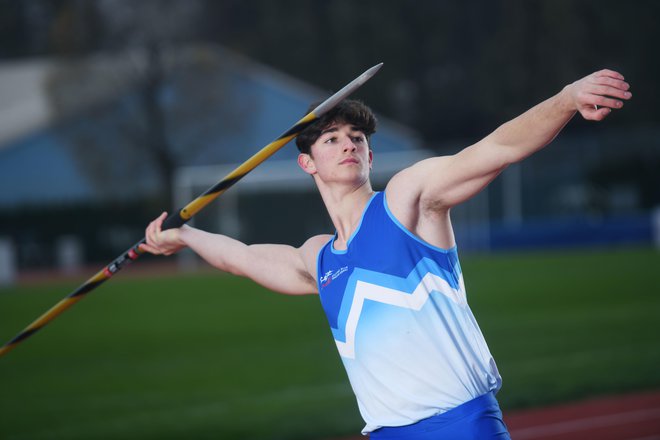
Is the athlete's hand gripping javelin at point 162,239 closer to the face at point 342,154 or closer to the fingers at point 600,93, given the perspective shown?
the face at point 342,154

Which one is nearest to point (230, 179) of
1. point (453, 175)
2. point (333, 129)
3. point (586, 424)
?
point (333, 129)

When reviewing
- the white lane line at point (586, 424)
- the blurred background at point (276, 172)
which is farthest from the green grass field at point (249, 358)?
the white lane line at point (586, 424)

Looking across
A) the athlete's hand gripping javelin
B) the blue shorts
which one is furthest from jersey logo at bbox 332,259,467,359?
the athlete's hand gripping javelin

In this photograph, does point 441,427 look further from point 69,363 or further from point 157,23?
point 157,23

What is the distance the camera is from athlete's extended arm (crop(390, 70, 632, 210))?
316 cm

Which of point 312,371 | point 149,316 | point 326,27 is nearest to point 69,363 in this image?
point 312,371

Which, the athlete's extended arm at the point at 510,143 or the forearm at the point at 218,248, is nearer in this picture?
the athlete's extended arm at the point at 510,143

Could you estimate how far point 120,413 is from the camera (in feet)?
33.0

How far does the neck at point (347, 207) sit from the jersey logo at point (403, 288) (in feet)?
0.75

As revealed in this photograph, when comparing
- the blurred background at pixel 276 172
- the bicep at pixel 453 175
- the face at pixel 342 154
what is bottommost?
the bicep at pixel 453 175

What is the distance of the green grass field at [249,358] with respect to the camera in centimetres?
972

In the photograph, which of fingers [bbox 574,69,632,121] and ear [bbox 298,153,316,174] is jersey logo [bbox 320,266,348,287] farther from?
fingers [bbox 574,69,632,121]

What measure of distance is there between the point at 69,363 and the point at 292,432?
18.4ft

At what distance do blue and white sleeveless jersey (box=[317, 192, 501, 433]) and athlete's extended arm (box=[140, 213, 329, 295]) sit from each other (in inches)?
25.5
